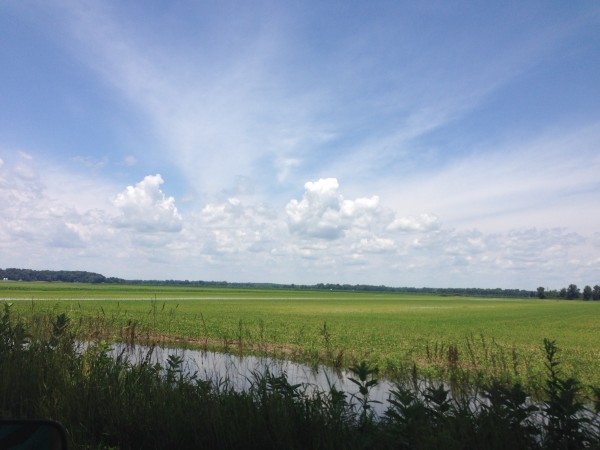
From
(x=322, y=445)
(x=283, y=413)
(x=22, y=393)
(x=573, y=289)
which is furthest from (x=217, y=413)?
(x=573, y=289)

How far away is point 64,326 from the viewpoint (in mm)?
7617

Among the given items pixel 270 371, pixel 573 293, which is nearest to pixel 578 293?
pixel 573 293

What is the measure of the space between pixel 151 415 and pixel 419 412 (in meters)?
2.85

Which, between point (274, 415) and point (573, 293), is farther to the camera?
point (573, 293)

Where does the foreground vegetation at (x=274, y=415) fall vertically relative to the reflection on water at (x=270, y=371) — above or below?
above

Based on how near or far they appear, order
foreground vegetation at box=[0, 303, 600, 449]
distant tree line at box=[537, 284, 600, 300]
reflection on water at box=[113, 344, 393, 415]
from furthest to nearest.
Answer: distant tree line at box=[537, 284, 600, 300], reflection on water at box=[113, 344, 393, 415], foreground vegetation at box=[0, 303, 600, 449]

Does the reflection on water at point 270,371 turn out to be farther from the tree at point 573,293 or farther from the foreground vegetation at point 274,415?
the tree at point 573,293

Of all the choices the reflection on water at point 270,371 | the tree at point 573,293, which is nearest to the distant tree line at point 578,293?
the tree at point 573,293

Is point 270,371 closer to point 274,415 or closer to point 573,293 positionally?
point 274,415

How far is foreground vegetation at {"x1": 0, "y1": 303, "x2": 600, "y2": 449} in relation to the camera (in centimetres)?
399

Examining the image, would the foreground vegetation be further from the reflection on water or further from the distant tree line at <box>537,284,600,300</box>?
the distant tree line at <box>537,284,600,300</box>

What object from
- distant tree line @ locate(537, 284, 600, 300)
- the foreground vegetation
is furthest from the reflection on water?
distant tree line @ locate(537, 284, 600, 300)

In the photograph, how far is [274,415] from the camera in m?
4.38

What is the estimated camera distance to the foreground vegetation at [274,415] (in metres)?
3.99
